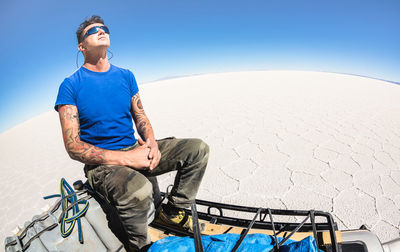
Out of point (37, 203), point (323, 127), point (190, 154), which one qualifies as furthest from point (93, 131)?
point (323, 127)

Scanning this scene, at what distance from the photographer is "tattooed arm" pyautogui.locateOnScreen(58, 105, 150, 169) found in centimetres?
131

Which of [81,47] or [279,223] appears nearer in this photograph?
[279,223]

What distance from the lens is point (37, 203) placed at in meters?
3.15

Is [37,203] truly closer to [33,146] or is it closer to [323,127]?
[33,146]

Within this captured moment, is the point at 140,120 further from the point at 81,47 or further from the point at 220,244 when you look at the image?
the point at 220,244

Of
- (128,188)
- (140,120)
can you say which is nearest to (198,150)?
(128,188)

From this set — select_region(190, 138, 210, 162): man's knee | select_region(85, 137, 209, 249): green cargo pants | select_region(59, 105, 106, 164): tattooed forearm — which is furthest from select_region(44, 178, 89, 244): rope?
select_region(190, 138, 210, 162): man's knee

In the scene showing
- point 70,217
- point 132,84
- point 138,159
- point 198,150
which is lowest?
point 70,217

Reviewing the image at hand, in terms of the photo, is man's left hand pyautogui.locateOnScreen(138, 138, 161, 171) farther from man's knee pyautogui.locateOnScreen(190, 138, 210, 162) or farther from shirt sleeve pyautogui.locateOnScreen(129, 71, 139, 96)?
shirt sleeve pyautogui.locateOnScreen(129, 71, 139, 96)

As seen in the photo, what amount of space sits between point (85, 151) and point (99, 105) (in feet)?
1.13

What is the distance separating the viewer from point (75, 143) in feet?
4.36

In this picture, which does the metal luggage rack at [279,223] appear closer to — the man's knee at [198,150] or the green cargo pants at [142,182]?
the green cargo pants at [142,182]

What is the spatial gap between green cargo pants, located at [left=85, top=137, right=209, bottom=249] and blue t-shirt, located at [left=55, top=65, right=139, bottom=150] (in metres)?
0.16

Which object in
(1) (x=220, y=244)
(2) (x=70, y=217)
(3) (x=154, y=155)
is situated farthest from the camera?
(3) (x=154, y=155)
